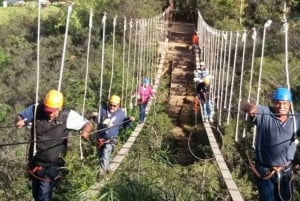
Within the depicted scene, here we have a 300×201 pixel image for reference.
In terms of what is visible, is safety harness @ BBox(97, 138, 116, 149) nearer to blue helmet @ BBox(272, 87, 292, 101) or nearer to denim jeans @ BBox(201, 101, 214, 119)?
blue helmet @ BBox(272, 87, 292, 101)

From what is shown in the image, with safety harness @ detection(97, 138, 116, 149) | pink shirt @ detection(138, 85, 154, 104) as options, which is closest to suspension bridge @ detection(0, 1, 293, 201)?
pink shirt @ detection(138, 85, 154, 104)

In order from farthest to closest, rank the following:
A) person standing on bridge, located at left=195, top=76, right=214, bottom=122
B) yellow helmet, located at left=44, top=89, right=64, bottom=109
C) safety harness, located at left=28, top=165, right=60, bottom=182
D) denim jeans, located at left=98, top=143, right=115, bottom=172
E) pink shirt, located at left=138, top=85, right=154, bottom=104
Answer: person standing on bridge, located at left=195, top=76, right=214, bottom=122, pink shirt, located at left=138, top=85, right=154, bottom=104, denim jeans, located at left=98, top=143, right=115, bottom=172, safety harness, located at left=28, top=165, right=60, bottom=182, yellow helmet, located at left=44, top=89, right=64, bottom=109

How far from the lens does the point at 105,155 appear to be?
632cm

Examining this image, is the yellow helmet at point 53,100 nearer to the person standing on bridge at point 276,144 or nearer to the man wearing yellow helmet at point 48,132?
the man wearing yellow helmet at point 48,132

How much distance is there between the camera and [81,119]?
4.25 m

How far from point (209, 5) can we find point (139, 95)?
1365 cm

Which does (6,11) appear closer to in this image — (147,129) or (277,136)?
(147,129)

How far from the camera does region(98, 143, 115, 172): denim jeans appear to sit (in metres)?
6.14

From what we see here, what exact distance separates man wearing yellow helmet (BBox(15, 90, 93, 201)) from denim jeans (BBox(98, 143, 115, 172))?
1.73m

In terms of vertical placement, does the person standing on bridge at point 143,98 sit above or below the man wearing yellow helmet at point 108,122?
below

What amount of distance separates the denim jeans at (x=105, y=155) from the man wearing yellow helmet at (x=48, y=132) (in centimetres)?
173

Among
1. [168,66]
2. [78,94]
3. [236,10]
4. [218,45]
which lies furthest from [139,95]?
[236,10]

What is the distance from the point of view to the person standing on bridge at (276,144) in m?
4.02

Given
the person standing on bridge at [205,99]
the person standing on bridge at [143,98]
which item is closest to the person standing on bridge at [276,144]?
the person standing on bridge at [143,98]
